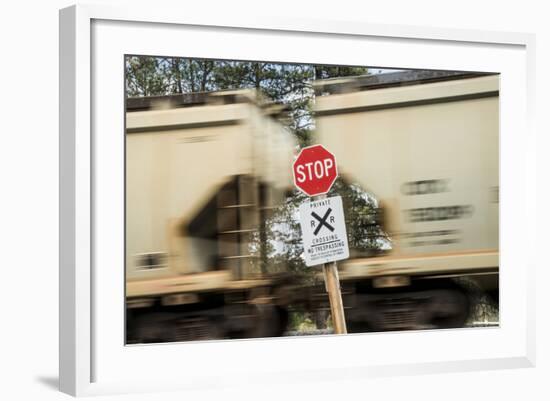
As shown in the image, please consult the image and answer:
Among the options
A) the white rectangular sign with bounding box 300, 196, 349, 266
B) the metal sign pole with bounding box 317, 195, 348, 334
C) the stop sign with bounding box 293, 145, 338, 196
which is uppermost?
the stop sign with bounding box 293, 145, 338, 196

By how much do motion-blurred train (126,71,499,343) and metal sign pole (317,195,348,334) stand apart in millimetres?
47

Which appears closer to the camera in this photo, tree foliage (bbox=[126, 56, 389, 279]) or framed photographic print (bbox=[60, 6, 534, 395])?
framed photographic print (bbox=[60, 6, 534, 395])

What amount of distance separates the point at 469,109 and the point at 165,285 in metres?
2.27

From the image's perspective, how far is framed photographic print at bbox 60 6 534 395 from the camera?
5191 millimetres

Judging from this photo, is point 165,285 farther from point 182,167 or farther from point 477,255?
point 477,255

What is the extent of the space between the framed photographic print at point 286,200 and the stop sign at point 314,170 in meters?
0.01

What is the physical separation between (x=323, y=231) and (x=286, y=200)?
0.30 m

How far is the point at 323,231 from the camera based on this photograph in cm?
566

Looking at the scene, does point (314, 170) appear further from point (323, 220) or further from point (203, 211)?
point (203, 211)

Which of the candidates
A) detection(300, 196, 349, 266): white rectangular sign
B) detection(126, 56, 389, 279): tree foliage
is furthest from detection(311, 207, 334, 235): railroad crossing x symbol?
detection(126, 56, 389, 279): tree foliage

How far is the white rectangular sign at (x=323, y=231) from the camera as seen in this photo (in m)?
5.61

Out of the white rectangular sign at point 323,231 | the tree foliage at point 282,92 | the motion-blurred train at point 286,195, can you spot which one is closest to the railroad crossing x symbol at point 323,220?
the white rectangular sign at point 323,231

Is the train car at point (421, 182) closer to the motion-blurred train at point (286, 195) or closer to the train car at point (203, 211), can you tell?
the motion-blurred train at point (286, 195)

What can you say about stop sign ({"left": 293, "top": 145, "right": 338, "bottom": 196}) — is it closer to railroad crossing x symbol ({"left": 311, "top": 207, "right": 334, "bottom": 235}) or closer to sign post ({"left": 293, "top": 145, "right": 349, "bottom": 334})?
sign post ({"left": 293, "top": 145, "right": 349, "bottom": 334})
